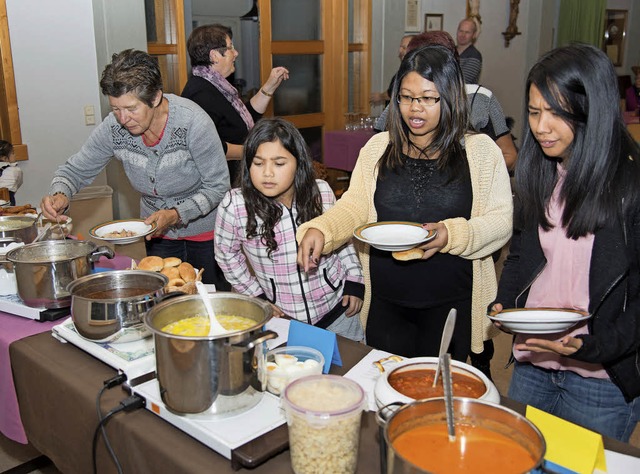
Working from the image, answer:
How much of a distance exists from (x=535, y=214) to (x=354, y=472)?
2.46 feet

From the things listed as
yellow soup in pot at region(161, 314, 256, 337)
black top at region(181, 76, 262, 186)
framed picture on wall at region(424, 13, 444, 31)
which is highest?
framed picture on wall at region(424, 13, 444, 31)

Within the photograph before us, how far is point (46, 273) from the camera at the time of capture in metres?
1.61

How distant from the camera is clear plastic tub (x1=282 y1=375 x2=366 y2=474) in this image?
3.08 ft

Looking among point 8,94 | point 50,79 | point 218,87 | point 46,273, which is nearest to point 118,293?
point 46,273

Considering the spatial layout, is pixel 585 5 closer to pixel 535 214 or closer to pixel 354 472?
pixel 535 214

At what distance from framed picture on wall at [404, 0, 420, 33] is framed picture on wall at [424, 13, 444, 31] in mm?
164

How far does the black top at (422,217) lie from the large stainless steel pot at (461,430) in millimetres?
830

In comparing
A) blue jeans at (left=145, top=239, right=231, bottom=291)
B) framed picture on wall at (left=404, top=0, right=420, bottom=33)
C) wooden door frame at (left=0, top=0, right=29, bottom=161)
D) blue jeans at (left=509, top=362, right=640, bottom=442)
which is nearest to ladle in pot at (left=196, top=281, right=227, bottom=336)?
blue jeans at (left=509, top=362, right=640, bottom=442)

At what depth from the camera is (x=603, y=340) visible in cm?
125

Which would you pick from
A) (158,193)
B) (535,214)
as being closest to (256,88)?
(158,193)

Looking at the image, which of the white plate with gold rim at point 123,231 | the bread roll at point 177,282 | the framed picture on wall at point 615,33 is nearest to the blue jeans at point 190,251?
the white plate with gold rim at point 123,231

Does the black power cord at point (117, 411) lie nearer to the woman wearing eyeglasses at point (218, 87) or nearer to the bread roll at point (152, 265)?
the bread roll at point (152, 265)

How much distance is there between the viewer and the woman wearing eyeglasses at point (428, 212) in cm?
162

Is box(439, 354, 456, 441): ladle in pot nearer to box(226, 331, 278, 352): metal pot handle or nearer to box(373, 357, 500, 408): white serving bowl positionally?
box(373, 357, 500, 408): white serving bowl
